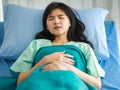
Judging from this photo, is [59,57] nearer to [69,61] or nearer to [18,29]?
[69,61]

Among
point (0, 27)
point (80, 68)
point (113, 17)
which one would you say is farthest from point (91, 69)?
point (113, 17)

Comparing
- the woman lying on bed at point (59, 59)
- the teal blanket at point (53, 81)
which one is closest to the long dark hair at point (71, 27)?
the woman lying on bed at point (59, 59)

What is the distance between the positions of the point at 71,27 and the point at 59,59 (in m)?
0.42

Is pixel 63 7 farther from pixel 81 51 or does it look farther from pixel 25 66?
pixel 25 66

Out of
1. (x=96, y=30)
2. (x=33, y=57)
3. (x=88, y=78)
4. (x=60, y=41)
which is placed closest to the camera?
(x=88, y=78)

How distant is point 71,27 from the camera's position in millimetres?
1869

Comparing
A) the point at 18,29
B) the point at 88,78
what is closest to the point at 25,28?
the point at 18,29

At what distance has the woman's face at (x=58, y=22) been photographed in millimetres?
1730

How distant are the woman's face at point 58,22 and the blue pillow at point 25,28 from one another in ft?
0.60

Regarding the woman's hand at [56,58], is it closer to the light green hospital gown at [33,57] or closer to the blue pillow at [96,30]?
the light green hospital gown at [33,57]

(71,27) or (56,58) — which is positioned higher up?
(71,27)

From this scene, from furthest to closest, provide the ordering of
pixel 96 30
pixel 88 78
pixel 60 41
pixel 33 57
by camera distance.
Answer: pixel 96 30 → pixel 60 41 → pixel 33 57 → pixel 88 78

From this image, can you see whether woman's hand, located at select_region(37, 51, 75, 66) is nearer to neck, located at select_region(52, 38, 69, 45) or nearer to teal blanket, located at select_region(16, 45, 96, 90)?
teal blanket, located at select_region(16, 45, 96, 90)

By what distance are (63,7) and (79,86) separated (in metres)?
0.76
